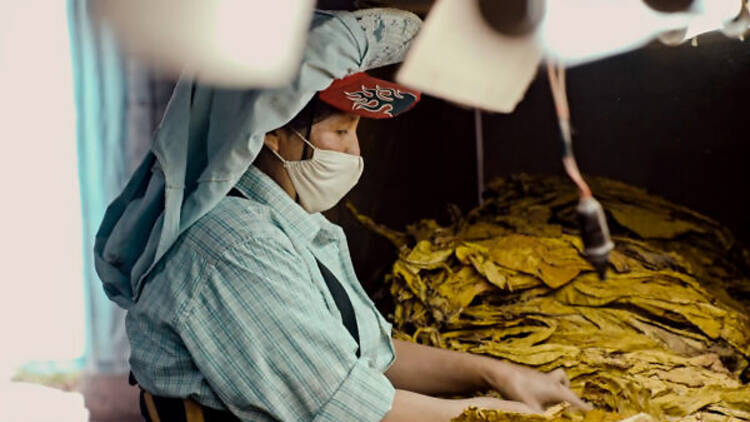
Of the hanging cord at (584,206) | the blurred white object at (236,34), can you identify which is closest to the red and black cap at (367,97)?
the blurred white object at (236,34)

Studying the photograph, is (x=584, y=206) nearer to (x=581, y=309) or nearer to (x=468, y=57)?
(x=468, y=57)

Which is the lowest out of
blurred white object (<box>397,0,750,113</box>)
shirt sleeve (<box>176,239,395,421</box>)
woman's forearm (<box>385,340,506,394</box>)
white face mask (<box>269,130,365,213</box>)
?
woman's forearm (<box>385,340,506,394</box>)

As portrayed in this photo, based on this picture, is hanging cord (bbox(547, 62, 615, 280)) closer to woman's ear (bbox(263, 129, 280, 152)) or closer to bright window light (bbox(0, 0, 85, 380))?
woman's ear (bbox(263, 129, 280, 152))

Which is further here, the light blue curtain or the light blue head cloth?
the light blue curtain

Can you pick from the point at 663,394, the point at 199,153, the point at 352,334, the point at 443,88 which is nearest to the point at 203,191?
the point at 199,153

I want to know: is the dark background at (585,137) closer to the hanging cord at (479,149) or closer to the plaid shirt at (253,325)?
the hanging cord at (479,149)

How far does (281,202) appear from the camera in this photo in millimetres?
1467

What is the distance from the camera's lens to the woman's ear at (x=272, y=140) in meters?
1.39

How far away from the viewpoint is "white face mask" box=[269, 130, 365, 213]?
1.42 meters

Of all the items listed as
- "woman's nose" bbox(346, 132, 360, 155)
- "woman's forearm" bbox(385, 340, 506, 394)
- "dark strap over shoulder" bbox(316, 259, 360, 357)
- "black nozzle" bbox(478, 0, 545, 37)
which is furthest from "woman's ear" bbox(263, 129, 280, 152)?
"woman's forearm" bbox(385, 340, 506, 394)

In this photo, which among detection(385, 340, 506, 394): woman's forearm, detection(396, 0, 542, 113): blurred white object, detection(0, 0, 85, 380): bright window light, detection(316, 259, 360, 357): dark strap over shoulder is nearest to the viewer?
detection(396, 0, 542, 113): blurred white object

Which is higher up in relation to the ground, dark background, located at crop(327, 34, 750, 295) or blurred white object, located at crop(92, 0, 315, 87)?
blurred white object, located at crop(92, 0, 315, 87)

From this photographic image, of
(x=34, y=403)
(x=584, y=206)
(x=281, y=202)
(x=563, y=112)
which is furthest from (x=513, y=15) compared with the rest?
(x=34, y=403)

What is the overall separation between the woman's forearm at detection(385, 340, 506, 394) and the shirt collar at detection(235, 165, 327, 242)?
1.20ft
